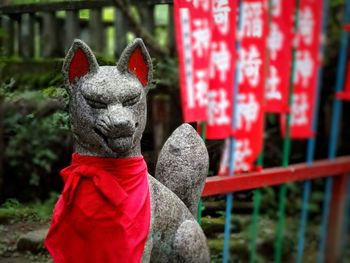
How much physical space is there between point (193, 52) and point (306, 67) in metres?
0.84

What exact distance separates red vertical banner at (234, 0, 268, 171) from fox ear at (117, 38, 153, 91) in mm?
812

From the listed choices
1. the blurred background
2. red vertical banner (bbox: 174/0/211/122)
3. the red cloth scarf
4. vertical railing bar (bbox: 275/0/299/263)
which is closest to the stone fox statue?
the red cloth scarf

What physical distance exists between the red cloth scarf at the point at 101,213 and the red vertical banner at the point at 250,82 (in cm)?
90

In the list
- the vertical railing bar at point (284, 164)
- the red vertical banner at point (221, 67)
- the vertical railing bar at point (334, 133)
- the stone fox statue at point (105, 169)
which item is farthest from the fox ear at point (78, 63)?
the vertical railing bar at point (334, 133)

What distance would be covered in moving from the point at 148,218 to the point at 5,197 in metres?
0.64

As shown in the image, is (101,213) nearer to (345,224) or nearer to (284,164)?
(284,164)

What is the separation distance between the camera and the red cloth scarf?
4.52 ft

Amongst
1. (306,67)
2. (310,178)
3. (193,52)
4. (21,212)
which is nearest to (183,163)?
(193,52)

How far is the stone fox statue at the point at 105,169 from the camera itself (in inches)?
52.8

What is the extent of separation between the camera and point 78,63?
1.38 meters

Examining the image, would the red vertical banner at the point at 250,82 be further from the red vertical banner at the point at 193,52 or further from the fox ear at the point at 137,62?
the fox ear at the point at 137,62

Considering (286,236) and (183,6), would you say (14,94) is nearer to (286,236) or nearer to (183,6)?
(183,6)

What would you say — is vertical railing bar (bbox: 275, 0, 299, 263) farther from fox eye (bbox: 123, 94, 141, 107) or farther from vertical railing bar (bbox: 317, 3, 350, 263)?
fox eye (bbox: 123, 94, 141, 107)

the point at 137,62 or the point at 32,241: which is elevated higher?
the point at 137,62
